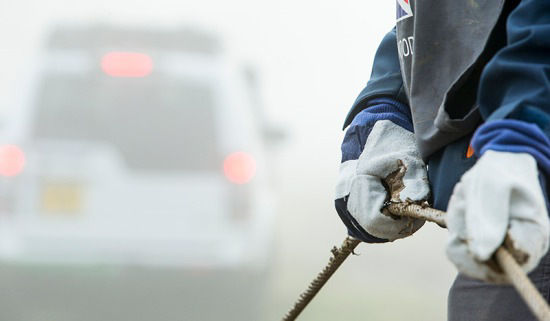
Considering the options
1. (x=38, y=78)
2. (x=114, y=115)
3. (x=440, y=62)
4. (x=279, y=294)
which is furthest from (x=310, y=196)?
(x=440, y=62)

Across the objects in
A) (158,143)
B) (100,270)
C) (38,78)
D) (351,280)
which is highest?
(38,78)

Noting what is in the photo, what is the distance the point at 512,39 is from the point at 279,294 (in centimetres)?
462

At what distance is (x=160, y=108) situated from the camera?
5.70 meters

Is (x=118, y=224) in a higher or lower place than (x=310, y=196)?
higher

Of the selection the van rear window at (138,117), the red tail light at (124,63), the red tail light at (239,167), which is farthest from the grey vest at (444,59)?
the red tail light at (124,63)

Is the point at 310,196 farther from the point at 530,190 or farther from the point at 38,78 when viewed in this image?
the point at 530,190

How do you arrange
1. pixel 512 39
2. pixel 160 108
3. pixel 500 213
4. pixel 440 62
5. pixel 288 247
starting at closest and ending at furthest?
pixel 500 213 → pixel 512 39 → pixel 440 62 → pixel 160 108 → pixel 288 247

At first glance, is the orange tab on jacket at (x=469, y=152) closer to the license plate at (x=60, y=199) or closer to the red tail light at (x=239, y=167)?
the red tail light at (x=239, y=167)

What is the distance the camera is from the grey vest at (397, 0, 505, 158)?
1644mm

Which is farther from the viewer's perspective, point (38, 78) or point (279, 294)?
point (279, 294)

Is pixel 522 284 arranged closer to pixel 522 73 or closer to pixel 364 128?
pixel 522 73

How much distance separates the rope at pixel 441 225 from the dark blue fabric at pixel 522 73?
19 centimetres

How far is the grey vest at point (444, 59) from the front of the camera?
1644 mm

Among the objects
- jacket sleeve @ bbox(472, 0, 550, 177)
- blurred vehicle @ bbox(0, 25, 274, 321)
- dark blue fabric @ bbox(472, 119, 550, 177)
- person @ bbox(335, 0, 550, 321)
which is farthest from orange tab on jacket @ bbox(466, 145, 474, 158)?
blurred vehicle @ bbox(0, 25, 274, 321)
